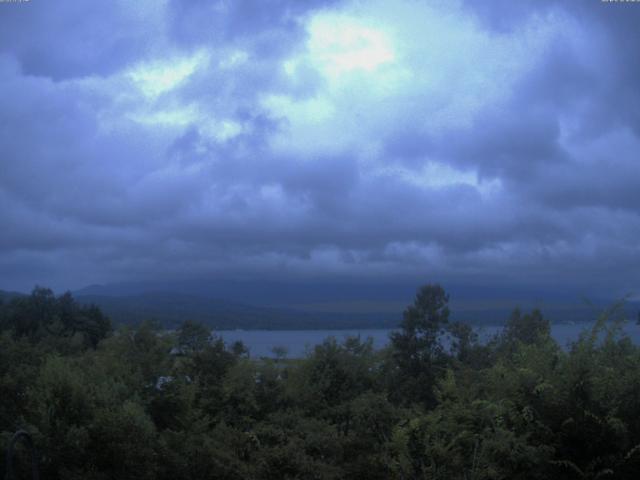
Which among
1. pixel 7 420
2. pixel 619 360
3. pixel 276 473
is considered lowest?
pixel 276 473

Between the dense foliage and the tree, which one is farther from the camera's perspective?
the tree

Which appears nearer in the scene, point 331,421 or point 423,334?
point 331,421

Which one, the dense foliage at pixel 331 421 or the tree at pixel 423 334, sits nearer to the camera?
the dense foliage at pixel 331 421

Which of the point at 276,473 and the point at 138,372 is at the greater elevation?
the point at 138,372

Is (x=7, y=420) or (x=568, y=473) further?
(x=7, y=420)

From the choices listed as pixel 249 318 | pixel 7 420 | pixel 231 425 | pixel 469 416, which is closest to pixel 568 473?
pixel 469 416

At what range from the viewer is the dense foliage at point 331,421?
672cm

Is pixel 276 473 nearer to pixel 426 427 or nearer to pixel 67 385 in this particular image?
pixel 426 427

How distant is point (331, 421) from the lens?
9.15 m

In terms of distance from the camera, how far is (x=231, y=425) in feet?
30.0

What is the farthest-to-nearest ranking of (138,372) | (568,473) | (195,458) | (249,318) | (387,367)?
(249,318) < (387,367) < (138,372) < (195,458) < (568,473)

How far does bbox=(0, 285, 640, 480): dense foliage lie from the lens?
6719 mm

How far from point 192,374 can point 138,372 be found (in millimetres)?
1366

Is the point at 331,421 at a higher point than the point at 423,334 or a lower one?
lower
